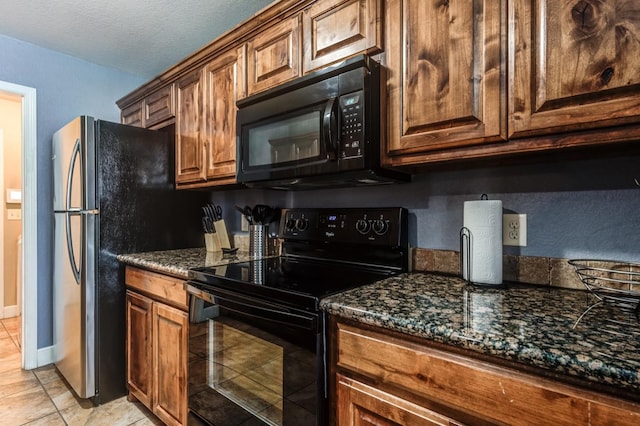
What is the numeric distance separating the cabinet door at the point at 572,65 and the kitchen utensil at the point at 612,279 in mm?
415

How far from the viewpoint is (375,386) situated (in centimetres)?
90

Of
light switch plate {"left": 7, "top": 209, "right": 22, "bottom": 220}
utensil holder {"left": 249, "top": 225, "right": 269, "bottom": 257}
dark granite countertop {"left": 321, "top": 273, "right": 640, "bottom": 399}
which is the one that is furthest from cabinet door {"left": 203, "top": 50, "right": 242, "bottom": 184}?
light switch plate {"left": 7, "top": 209, "right": 22, "bottom": 220}

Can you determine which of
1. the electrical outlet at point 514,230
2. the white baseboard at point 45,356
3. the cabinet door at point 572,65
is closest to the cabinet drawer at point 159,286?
the white baseboard at point 45,356

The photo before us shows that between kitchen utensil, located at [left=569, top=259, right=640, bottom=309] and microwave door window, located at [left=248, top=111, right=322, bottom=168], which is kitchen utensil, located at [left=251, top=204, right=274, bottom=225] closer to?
microwave door window, located at [left=248, top=111, right=322, bottom=168]

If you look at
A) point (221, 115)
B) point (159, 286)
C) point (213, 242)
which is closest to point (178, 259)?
point (159, 286)

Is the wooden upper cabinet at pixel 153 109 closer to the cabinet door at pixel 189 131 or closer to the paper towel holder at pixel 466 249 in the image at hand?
the cabinet door at pixel 189 131

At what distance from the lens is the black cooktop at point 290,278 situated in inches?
42.7

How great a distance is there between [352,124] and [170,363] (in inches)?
57.1

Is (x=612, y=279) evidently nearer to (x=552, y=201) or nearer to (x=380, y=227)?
(x=552, y=201)

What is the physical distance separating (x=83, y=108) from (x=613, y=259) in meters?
3.58

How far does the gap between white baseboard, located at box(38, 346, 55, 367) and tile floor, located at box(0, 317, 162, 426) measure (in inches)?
2.9

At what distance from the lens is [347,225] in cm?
160

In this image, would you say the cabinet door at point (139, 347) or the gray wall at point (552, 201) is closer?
the gray wall at point (552, 201)

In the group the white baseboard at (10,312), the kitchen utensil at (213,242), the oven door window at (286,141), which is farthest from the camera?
the white baseboard at (10,312)
